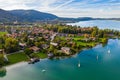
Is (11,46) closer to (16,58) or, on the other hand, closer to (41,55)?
(16,58)

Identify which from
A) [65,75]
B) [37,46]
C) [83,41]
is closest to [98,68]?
[65,75]

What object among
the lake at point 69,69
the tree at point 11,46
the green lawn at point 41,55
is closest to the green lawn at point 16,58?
the lake at point 69,69

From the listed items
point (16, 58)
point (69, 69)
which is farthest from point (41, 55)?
point (69, 69)

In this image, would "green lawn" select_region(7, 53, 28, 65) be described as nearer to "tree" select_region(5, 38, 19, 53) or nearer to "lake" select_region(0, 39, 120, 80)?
"lake" select_region(0, 39, 120, 80)

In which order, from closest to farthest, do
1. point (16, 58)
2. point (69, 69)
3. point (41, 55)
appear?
1. point (69, 69)
2. point (16, 58)
3. point (41, 55)

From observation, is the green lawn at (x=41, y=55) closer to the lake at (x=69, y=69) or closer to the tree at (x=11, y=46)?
the lake at (x=69, y=69)

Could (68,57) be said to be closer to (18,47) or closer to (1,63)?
(18,47)
